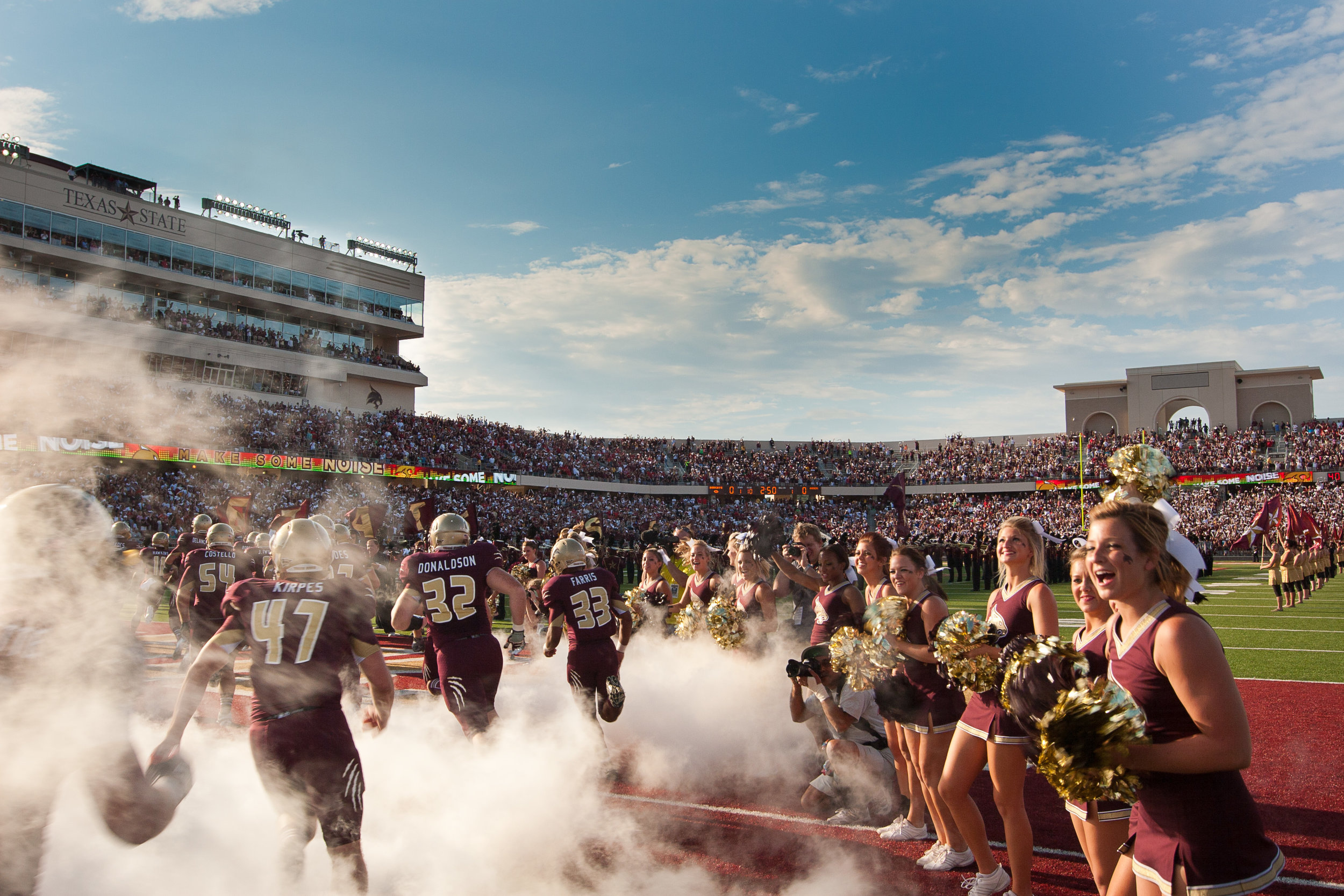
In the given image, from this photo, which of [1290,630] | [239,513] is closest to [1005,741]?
[1290,630]

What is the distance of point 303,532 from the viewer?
385 cm

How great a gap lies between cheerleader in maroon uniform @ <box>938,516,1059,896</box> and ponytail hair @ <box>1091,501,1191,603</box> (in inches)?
49.1

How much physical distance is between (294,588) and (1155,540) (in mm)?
3529

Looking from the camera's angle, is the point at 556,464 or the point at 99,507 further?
the point at 556,464

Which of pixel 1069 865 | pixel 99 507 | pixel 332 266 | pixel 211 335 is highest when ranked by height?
pixel 332 266

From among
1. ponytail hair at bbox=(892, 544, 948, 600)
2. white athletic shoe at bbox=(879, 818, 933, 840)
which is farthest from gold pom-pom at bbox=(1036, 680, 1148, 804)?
white athletic shoe at bbox=(879, 818, 933, 840)

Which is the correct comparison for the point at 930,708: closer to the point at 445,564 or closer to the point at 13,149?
the point at 445,564

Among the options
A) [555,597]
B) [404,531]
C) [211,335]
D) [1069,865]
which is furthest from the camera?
[211,335]

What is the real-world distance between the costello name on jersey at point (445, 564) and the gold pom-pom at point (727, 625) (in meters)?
2.59

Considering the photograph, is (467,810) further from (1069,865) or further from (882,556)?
(1069,865)

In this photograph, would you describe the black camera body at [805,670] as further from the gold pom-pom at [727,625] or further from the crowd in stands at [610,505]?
the crowd in stands at [610,505]

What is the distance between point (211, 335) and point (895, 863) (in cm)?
4272

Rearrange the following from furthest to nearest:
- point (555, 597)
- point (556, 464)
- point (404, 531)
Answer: point (556, 464) → point (404, 531) → point (555, 597)

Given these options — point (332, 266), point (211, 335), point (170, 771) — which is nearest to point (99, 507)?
point (170, 771)
